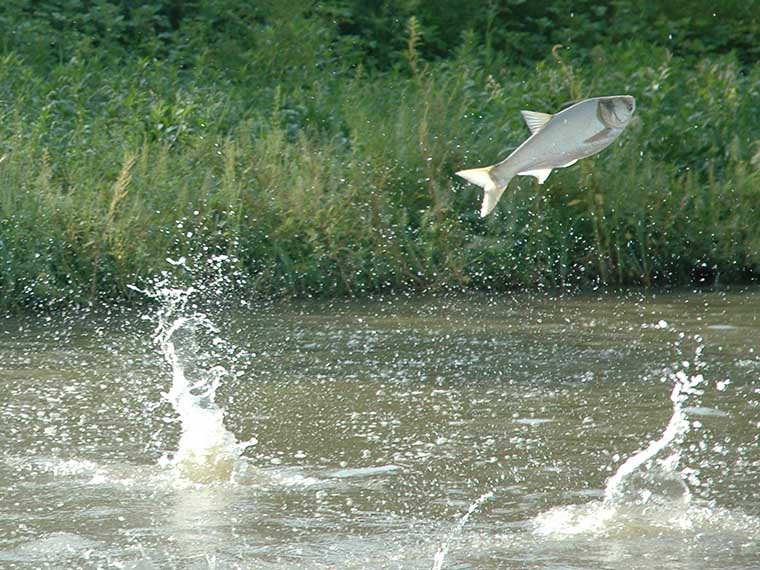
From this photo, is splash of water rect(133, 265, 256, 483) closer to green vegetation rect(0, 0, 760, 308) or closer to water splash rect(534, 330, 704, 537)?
green vegetation rect(0, 0, 760, 308)

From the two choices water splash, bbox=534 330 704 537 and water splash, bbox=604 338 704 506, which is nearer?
water splash, bbox=534 330 704 537

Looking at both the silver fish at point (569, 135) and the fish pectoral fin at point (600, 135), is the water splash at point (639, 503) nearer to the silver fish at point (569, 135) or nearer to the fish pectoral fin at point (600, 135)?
the silver fish at point (569, 135)

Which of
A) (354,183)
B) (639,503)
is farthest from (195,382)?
(354,183)

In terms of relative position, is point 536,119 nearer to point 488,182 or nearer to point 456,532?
point 488,182

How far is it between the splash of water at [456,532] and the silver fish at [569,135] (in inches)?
41.3

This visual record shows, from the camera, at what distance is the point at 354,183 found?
1007 centimetres

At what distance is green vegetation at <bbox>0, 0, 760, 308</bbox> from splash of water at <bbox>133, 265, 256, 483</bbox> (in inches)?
12.6

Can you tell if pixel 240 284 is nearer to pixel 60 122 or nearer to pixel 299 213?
pixel 299 213

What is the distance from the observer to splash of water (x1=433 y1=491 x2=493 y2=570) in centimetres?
466

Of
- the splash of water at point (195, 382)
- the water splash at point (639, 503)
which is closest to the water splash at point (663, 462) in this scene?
the water splash at point (639, 503)

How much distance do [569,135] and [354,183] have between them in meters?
5.18

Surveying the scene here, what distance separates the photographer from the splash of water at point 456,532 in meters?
4.66

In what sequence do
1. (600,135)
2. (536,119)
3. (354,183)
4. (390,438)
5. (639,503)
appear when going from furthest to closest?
(354,183) < (390,438) < (639,503) < (536,119) < (600,135)

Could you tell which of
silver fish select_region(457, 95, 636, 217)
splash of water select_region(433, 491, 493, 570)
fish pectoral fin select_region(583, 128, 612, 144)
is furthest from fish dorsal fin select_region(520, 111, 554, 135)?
splash of water select_region(433, 491, 493, 570)
